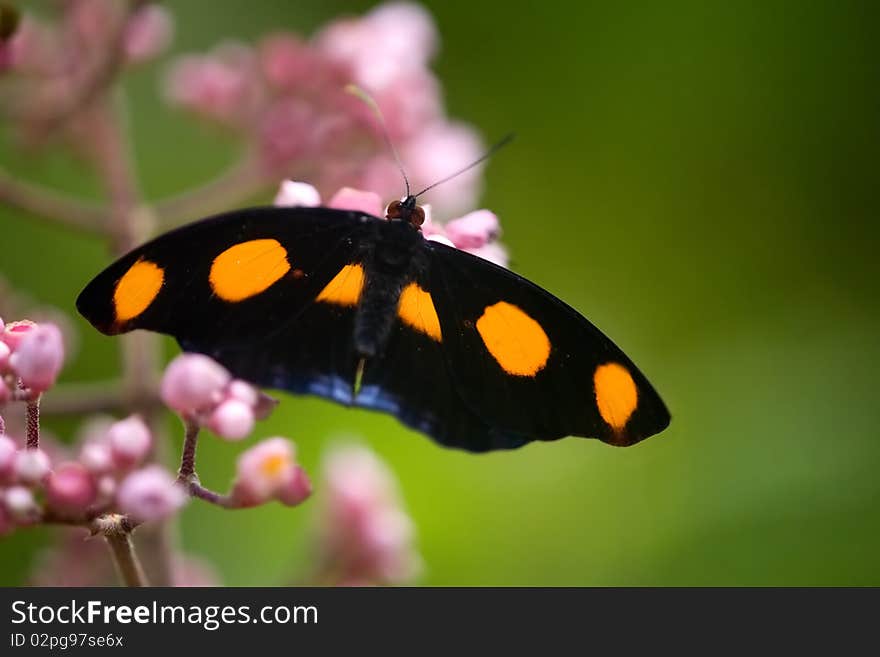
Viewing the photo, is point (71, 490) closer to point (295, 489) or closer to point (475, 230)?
point (295, 489)

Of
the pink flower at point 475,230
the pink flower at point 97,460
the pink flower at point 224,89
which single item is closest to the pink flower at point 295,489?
the pink flower at point 97,460

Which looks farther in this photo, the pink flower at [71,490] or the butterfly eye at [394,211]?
the butterfly eye at [394,211]

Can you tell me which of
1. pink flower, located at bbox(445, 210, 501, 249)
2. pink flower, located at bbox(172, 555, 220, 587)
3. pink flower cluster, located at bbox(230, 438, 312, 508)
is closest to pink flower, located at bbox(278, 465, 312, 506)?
pink flower cluster, located at bbox(230, 438, 312, 508)

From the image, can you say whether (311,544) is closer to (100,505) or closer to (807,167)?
(100,505)

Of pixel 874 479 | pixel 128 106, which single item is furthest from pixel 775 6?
pixel 128 106

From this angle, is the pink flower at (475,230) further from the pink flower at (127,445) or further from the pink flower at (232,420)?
the pink flower at (127,445)

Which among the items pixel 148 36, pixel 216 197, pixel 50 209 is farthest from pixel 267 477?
pixel 148 36
